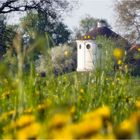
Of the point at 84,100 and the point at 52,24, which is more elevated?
the point at 52,24

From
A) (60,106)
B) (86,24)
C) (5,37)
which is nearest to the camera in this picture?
(60,106)

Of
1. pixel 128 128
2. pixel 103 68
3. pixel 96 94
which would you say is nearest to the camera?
pixel 128 128

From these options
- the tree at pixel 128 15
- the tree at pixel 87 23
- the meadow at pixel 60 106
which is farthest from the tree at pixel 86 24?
the meadow at pixel 60 106

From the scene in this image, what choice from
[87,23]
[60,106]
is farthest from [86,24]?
[60,106]

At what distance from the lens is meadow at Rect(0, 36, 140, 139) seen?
850mm

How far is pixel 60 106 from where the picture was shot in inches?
41.1

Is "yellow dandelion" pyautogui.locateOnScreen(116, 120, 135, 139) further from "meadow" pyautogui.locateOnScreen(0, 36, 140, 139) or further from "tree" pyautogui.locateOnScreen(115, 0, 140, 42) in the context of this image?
"tree" pyautogui.locateOnScreen(115, 0, 140, 42)

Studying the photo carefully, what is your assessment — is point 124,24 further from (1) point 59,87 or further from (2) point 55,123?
(2) point 55,123

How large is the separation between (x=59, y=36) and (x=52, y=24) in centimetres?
4664

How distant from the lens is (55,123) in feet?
2.83

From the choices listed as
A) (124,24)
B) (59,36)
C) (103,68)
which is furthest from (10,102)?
(59,36)

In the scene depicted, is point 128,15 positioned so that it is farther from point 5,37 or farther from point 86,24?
point 86,24

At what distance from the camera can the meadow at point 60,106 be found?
0.85m

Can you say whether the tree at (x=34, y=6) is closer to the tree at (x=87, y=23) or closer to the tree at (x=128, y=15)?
the tree at (x=128, y=15)
